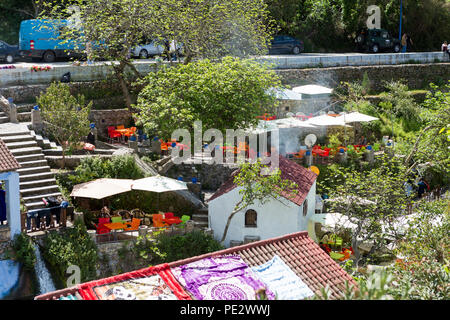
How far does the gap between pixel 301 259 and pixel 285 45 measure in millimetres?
30309

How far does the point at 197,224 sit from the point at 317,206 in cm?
516

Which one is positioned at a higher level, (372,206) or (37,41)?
(37,41)

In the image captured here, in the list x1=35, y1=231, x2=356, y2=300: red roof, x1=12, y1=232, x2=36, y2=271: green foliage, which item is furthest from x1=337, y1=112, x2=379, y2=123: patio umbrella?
x1=12, y1=232, x2=36, y2=271: green foliage

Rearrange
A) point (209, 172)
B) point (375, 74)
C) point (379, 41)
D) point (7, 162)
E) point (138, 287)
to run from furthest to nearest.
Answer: point (379, 41), point (375, 74), point (209, 172), point (7, 162), point (138, 287)

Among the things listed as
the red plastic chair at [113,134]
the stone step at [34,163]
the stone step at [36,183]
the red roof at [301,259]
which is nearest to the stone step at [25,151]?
the stone step at [34,163]

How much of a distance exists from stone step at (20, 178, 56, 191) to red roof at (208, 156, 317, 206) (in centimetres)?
533

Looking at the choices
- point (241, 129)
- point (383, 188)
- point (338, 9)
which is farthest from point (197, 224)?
point (338, 9)

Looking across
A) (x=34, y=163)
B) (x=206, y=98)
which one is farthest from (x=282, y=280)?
(x=34, y=163)

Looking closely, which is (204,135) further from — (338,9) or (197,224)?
(338,9)

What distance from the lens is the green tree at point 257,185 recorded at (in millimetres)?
21969

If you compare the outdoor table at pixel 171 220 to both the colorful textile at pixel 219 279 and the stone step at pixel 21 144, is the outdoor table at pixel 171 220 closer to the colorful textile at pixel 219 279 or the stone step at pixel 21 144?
the stone step at pixel 21 144

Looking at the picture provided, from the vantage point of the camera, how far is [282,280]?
13969mm

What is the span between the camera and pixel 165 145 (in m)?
27.9

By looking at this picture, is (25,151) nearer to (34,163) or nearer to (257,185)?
(34,163)
